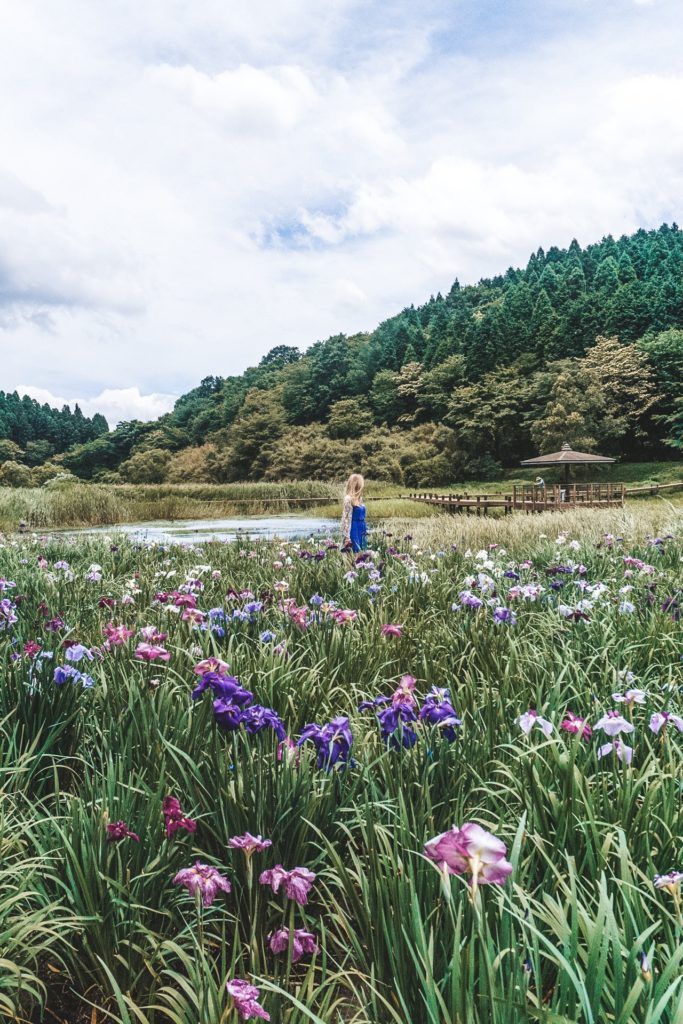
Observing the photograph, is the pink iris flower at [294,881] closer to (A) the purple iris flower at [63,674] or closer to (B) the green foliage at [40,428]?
(A) the purple iris flower at [63,674]

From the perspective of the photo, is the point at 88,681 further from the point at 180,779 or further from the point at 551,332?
the point at 551,332

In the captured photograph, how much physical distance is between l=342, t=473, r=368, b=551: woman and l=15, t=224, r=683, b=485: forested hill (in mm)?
37216

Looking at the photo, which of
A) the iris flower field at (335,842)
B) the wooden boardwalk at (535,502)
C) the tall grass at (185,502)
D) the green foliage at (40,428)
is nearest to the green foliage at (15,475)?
the green foliage at (40,428)

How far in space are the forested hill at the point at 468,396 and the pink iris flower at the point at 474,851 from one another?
4385 cm

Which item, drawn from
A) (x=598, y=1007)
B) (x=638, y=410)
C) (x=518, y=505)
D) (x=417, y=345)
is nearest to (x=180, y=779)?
(x=598, y=1007)

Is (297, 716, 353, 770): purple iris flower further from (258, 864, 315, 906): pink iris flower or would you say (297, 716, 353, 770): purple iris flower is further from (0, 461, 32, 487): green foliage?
(0, 461, 32, 487): green foliage

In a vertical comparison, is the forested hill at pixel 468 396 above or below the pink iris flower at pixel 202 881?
above

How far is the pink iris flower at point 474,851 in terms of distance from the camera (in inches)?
30.9

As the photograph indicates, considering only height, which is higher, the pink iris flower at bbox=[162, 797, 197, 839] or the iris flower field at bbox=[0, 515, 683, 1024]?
the pink iris flower at bbox=[162, 797, 197, 839]

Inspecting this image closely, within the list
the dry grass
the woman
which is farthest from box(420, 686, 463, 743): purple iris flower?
the dry grass

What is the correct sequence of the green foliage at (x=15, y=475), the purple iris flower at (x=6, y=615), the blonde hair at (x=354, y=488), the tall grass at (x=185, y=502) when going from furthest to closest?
the green foliage at (x=15, y=475)
the tall grass at (x=185, y=502)
the blonde hair at (x=354, y=488)
the purple iris flower at (x=6, y=615)

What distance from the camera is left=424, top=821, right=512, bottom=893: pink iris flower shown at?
2.57ft

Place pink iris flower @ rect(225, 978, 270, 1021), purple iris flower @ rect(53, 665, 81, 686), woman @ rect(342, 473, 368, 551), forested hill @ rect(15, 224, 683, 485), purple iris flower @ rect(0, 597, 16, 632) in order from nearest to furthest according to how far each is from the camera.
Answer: pink iris flower @ rect(225, 978, 270, 1021), purple iris flower @ rect(53, 665, 81, 686), purple iris flower @ rect(0, 597, 16, 632), woman @ rect(342, 473, 368, 551), forested hill @ rect(15, 224, 683, 485)

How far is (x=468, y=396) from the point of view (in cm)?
5209
